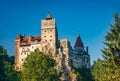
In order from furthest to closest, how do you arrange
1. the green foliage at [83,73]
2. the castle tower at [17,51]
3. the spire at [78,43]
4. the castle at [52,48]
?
the spire at [78,43] → the castle tower at [17,51] → the castle at [52,48] → the green foliage at [83,73]

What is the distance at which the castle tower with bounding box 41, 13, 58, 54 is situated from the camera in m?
150

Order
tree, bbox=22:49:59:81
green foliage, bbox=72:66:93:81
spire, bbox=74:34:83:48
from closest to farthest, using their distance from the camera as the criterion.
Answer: tree, bbox=22:49:59:81, green foliage, bbox=72:66:93:81, spire, bbox=74:34:83:48

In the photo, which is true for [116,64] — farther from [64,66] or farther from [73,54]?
[73,54]

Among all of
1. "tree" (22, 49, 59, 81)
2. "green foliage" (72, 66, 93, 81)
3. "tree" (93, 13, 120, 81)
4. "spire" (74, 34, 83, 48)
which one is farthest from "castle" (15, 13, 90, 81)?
"tree" (93, 13, 120, 81)

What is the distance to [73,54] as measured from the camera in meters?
153

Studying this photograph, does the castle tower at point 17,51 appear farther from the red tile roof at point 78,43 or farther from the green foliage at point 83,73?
the red tile roof at point 78,43

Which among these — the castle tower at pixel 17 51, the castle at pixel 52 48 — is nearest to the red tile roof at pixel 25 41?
the castle at pixel 52 48

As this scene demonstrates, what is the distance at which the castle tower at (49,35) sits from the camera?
149500 mm

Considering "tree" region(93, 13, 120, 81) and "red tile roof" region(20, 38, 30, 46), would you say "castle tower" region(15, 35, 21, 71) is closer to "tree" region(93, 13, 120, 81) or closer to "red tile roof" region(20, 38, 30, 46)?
"red tile roof" region(20, 38, 30, 46)

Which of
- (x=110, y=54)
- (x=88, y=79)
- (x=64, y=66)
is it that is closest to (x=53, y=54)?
(x=64, y=66)

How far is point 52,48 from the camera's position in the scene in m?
149

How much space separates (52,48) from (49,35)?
7259 millimetres

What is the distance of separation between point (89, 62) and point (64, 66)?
1748cm

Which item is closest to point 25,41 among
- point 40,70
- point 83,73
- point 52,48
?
point 52,48
